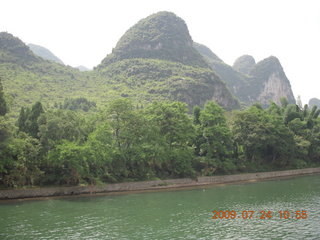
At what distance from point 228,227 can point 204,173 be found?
35.3 meters

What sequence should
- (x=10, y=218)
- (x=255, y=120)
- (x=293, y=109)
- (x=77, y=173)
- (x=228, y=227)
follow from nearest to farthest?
(x=228, y=227) → (x=10, y=218) → (x=77, y=173) → (x=255, y=120) → (x=293, y=109)

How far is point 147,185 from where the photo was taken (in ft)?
175

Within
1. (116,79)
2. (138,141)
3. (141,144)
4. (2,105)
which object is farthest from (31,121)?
(116,79)

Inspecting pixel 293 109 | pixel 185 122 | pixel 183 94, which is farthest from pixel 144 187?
pixel 183 94

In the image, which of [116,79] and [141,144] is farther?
[116,79]

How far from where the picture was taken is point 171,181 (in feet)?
184

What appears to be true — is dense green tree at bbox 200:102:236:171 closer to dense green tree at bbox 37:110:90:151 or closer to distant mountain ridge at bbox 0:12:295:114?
dense green tree at bbox 37:110:90:151

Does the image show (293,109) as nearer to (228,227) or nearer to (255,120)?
(255,120)

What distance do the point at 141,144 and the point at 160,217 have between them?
24165mm

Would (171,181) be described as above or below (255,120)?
below

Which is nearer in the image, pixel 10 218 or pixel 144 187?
pixel 10 218

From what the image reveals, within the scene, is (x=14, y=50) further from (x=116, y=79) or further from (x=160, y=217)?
(x=160, y=217)
